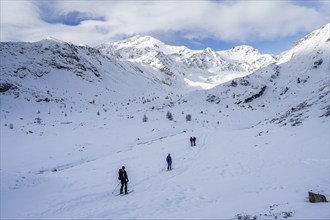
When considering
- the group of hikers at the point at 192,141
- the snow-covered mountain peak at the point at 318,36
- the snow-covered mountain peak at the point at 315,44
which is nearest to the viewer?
the group of hikers at the point at 192,141

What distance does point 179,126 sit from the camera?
53.4 m

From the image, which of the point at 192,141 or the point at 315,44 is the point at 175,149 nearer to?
the point at 192,141

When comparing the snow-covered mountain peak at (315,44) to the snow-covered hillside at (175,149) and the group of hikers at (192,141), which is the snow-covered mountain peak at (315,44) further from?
the group of hikers at (192,141)

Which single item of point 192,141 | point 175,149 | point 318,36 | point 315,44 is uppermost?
point 318,36

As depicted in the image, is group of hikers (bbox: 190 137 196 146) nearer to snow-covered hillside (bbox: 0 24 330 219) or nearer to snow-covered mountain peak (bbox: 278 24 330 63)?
snow-covered hillside (bbox: 0 24 330 219)

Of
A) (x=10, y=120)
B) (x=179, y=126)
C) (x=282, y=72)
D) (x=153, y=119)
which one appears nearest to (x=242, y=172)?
(x=179, y=126)

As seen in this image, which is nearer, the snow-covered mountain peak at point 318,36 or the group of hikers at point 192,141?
the group of hikers at point 192,141

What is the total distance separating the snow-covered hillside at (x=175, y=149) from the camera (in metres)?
15.6

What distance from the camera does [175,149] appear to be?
33562mm

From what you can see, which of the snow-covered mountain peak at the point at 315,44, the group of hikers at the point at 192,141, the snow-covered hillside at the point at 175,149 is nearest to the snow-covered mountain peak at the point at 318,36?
the snow-covered mountain peak at the point at 315,44

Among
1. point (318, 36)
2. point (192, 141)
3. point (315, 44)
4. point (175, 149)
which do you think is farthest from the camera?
point (318, 36)

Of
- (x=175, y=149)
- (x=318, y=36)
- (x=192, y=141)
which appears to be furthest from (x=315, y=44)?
(x=175, y=149)

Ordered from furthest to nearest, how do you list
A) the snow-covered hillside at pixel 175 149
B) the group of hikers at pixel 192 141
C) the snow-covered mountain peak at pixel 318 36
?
the snow-covered mountain peak at pixel 318 36
the group of hikers at pixel 192 141
the snow-covered hillside at pixel 175 149

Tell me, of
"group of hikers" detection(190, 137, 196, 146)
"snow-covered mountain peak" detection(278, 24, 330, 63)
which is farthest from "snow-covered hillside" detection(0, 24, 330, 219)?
"group of hikers" detection(190, 137, 196, 146)
